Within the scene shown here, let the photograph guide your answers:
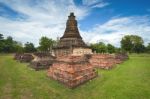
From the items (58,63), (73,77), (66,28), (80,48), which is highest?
(66,28)

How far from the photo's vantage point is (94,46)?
69.1 metres

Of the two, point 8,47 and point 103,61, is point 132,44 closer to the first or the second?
point 103,61

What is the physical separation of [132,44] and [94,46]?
2231 cm

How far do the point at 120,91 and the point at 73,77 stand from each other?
14.0 feet

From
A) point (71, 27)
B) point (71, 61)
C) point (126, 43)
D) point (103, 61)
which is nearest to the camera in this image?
point (71, 61)

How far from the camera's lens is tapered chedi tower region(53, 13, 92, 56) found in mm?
→ 34041

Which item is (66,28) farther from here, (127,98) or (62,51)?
(127,98)

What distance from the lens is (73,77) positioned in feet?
41.4

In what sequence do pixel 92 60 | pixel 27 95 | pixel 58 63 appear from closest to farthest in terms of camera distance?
pixel 27 95 < pixel 58 63 < pixel 92 60

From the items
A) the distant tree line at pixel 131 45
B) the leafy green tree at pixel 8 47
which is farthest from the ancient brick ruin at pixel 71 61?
the distant tree line at pixel 131 45

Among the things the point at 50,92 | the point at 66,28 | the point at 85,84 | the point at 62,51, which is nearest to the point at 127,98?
the point at 85,84

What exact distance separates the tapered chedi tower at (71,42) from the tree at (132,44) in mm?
43154

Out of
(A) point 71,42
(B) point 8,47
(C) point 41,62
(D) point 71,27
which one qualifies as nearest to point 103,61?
(C) point 41,62

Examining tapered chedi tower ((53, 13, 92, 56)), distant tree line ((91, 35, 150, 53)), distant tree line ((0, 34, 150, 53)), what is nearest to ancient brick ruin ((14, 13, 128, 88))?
tapered chedi tower ((53, 13, 92, 56))
